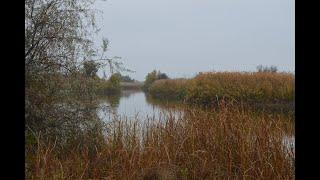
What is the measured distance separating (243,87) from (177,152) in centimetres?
622

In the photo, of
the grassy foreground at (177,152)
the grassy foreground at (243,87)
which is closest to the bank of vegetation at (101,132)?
the grassy foreground at (177,152)

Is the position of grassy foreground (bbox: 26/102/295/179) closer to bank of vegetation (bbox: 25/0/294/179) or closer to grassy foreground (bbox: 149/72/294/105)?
bank of vegetation (bbox: 25/0/294/179)

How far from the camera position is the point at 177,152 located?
14.6 feet

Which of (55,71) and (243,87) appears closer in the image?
(55,71)

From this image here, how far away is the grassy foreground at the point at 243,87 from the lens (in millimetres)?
10173

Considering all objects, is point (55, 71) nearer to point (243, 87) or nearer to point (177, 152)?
point (177, 152)

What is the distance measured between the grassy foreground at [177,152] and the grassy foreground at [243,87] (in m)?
4.29

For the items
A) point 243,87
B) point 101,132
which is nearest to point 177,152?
point 101,132

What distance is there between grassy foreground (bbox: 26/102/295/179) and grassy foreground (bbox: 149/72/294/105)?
429 cm

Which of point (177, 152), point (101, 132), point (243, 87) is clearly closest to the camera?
point (177, 152)

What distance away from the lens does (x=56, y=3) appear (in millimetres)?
4793

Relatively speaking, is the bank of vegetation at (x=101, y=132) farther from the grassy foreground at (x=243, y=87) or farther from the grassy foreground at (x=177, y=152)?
the grassy foreground at (x=243, y=87)
